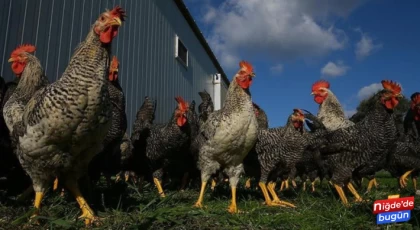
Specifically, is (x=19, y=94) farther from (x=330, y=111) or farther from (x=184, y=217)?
(x=330, y=111)

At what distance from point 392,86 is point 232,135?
2313mm

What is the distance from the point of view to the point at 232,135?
400 cm

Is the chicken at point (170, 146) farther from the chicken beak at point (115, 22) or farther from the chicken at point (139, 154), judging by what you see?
the chicken beak at point (115, 22)

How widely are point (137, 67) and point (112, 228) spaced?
644cm

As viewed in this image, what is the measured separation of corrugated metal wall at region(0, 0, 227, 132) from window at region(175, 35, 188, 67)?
0.24 meters

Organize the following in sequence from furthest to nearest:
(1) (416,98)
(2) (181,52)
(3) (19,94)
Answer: (2) (181,52) < (1) (416,98) < (3) (19,94)

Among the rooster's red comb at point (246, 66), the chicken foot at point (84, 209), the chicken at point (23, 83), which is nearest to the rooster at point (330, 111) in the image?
the rooster's red comb at point (246, 66)

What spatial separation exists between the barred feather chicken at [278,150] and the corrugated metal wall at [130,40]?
3628 mm

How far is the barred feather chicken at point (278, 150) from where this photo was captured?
4824 millimetres

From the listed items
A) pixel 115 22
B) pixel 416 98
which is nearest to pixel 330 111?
pixel 416 98

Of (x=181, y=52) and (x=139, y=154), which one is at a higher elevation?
(x=181, y=52)

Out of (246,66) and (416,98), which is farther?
(416,98)

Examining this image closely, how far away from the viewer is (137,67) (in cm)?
860

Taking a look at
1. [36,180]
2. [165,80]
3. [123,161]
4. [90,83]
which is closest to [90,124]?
[90,83]
